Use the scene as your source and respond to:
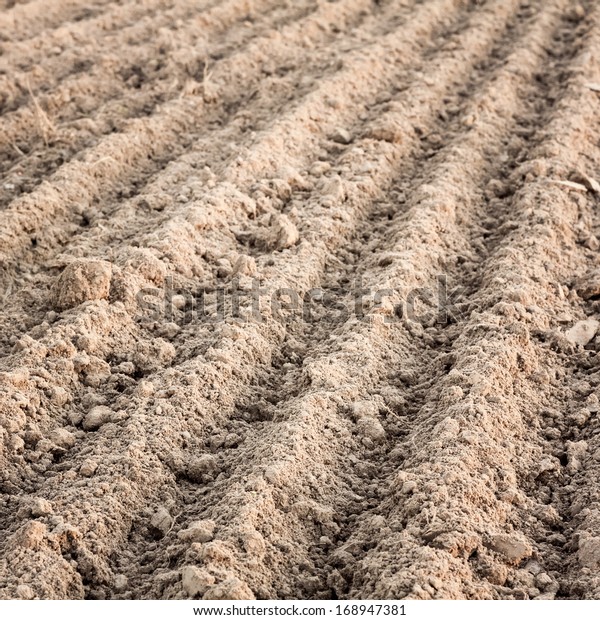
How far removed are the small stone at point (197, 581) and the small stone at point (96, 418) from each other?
0.63m

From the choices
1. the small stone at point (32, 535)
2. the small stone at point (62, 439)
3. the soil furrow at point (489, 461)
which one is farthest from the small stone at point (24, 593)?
→ the soil furrow at point (489, 461)

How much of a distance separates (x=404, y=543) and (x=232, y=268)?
1333 millimetres

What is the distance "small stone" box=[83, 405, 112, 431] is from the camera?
241 cm

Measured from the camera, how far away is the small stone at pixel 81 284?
9.05ft

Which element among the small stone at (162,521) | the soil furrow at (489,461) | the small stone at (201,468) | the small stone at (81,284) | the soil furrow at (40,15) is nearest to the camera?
the soil furrow at (489,461)

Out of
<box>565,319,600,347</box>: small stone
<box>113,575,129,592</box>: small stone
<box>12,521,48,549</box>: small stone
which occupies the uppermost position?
<box>565,319,600,347</box>: small stone

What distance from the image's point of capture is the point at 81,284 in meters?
2.76

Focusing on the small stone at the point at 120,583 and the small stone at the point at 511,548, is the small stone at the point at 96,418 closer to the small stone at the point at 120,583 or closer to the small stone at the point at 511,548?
the small stone at the point at 120,583

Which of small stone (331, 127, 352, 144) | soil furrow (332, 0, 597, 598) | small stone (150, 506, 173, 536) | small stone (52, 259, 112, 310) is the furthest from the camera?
small stone (331, 127, 352, 144)

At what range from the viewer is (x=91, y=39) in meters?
4.59

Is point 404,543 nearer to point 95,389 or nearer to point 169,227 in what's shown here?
point 95,389

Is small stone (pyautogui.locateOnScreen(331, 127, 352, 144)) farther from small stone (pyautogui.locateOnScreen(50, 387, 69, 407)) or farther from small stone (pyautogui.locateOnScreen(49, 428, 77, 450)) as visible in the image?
small stone (pyautogui.locateOnScreen(49, 428, 77, 450))

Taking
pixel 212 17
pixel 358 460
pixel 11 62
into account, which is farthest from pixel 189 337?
pixel 212 17

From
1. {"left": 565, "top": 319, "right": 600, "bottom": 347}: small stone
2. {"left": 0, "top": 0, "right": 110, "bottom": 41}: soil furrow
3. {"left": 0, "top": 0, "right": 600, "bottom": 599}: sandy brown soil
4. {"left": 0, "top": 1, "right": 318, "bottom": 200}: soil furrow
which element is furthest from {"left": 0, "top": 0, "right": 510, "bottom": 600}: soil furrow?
{"left": 0, "top": 0, "right": 110, "bottom": 41}: soil furrow
